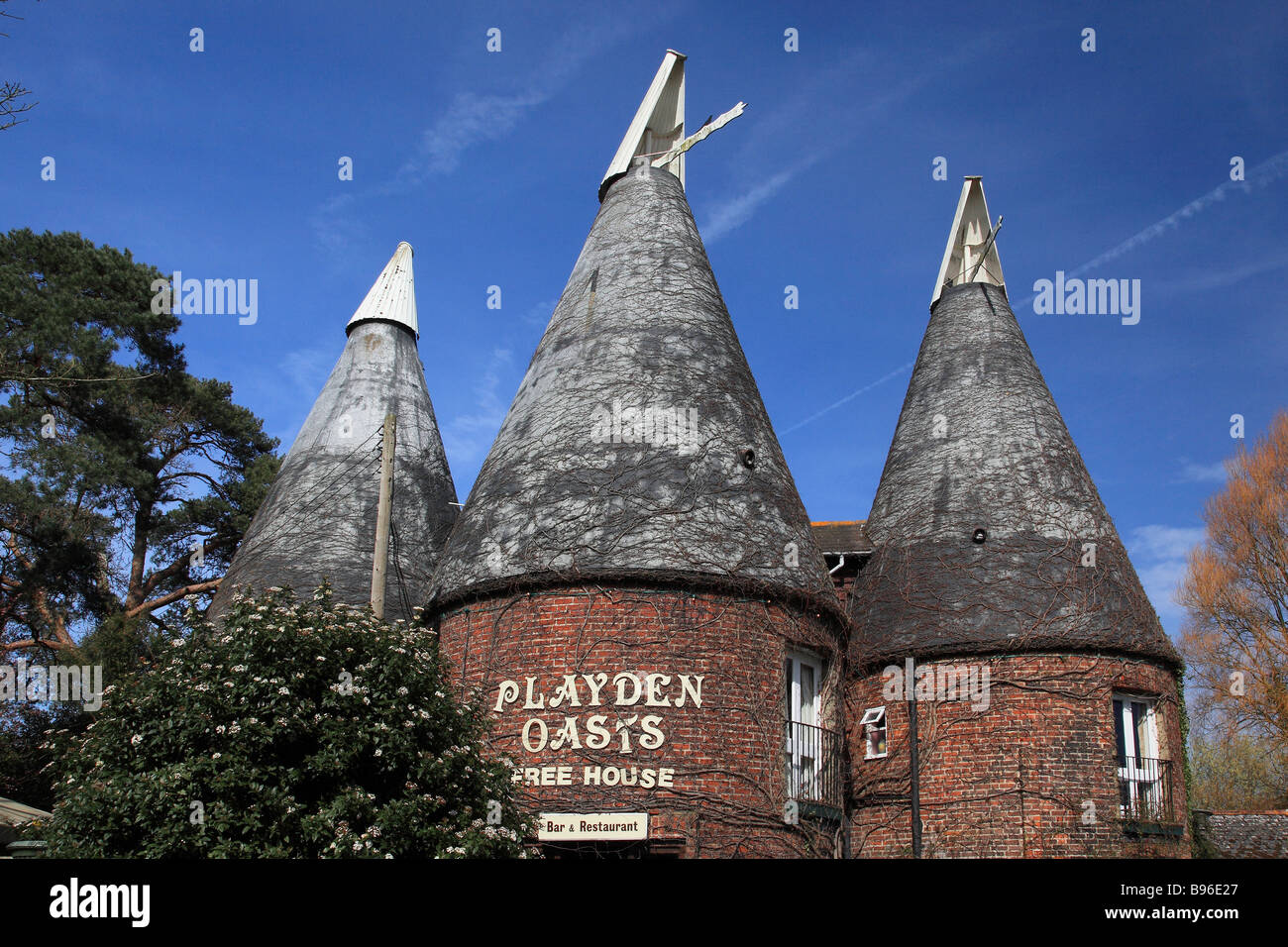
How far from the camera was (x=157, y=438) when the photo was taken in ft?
92.7

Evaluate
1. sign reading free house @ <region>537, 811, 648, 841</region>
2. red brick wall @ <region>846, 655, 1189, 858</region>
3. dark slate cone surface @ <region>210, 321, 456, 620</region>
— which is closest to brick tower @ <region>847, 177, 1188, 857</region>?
red brick wall @ <region>846, 655, 1189, 858</region>

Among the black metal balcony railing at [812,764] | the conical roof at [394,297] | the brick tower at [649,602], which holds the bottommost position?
the black metal balcony railing at [812,764]

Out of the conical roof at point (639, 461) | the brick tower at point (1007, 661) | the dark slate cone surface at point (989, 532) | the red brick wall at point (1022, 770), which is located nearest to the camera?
the conical roof at point (639, 461)

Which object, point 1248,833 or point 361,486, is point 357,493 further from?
point 1248,833

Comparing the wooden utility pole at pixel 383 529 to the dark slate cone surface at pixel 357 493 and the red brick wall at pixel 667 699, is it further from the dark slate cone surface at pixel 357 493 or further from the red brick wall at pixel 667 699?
the dark slate cone surface at pixel 357 493

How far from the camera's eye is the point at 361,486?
694 inches

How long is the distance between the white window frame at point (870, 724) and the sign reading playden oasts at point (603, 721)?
166 inches

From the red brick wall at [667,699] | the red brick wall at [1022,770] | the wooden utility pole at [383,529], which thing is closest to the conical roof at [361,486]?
the wooden utility pole at [383,529]

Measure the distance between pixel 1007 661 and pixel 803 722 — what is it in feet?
10.3

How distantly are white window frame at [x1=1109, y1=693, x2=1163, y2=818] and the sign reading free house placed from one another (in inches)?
264

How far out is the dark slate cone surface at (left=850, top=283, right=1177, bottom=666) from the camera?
14.6 m

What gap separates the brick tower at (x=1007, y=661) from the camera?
13.6 metres
